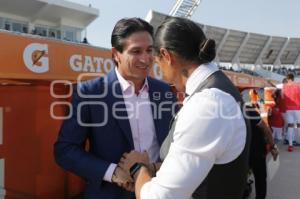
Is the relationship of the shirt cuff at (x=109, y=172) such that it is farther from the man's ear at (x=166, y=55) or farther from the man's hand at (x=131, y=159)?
the man's ear at (x=166, y=55)

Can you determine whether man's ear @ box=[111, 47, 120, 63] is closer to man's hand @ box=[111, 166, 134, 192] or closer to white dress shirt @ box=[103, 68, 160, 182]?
white dress shirt @ box=[103, 68, 160, 182]

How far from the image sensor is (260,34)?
5216 cm

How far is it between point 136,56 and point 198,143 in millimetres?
850

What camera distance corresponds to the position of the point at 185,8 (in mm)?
51094

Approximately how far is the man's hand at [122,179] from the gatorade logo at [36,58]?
54.8 inches

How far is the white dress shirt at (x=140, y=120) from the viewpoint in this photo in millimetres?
1894

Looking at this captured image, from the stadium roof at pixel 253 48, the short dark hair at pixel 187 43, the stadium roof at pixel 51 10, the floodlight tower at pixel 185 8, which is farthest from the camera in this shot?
the floodlight tower at pixel 185 8

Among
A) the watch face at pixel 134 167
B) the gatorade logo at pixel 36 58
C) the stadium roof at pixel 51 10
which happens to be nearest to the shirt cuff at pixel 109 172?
the watch face at pixel 134 167

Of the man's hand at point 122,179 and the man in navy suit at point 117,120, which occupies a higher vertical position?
the man in navy suit at point 117,120

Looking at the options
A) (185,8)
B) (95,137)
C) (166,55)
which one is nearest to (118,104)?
(95,137)

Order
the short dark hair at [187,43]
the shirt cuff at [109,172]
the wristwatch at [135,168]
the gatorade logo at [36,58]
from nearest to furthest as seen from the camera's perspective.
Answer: the short dark hair at [187,43]
the wristwatch at [135,168]
the shirt cuff at [109,172]
the gatorade logo at [36,58]

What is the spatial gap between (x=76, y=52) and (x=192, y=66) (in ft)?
6.91

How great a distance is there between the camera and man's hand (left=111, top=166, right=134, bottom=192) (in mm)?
1638

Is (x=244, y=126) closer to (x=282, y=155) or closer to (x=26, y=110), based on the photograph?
(x=26, y=110)
